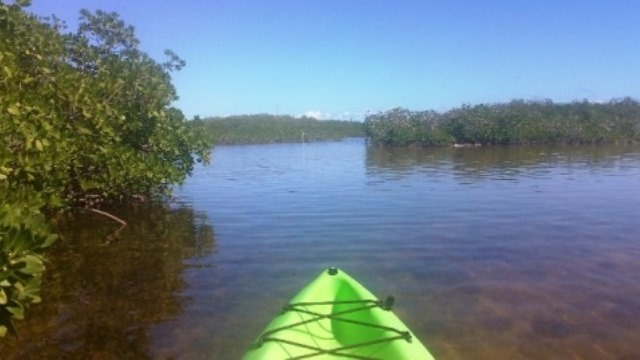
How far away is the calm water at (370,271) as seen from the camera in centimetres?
679

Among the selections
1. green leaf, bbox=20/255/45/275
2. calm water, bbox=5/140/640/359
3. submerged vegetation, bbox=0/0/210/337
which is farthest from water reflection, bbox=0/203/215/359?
green leaf, bbox=20/255/45/275

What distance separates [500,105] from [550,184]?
181ft

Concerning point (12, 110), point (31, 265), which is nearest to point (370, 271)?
point (12, 110)

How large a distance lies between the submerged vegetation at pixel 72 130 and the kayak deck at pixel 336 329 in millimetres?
2157

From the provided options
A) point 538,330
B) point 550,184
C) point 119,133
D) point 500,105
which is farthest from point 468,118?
point 538,330

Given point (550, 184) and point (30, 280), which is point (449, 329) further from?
point (550, 184)

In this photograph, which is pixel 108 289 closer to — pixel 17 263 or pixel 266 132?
pixel 17 263

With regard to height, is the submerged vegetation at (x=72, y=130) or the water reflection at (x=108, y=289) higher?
the submerged vegetation at (x=72, y=130)

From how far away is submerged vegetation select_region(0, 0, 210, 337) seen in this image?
4.19 m

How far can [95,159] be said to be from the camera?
13.2 meters

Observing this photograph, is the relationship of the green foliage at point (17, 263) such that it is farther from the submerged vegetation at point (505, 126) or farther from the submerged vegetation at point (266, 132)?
the submerged vegetation at point (266, 132)

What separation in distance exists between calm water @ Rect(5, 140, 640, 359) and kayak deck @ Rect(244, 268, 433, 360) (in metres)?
1.23

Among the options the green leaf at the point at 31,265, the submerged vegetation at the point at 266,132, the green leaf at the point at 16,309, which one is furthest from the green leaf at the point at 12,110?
A: the submerged vegetation at the point at 266,132

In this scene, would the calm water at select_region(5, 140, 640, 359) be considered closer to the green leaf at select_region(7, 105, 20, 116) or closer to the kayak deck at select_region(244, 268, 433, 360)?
the kayak deck at select_region(244, 268, 433, 360)
